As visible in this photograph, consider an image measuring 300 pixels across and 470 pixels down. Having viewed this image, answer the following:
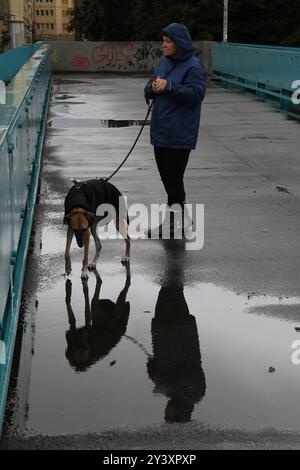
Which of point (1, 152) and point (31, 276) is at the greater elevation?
point (1, 152)

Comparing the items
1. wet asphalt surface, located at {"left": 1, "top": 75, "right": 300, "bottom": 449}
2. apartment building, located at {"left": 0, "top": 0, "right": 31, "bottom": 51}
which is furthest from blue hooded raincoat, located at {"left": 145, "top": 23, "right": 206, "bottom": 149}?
apartment building, located at {"left": 0, "top": 0, "right": 31, "bottom": 51}

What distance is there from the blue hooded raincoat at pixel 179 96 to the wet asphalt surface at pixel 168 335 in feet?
3.10

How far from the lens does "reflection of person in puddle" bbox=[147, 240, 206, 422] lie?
4.48m

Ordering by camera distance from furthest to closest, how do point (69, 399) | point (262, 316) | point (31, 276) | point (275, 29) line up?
point (275, 29) < point (31, 276) < point (262, 316) < point (69, 399)

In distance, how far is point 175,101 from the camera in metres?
7.81

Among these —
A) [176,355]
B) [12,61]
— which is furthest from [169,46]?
[12,61]

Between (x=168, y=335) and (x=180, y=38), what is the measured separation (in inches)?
124

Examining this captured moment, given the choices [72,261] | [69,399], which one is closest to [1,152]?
[69,399]

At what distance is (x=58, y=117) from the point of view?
62.9 ft

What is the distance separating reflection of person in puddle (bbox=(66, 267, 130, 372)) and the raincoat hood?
237cm

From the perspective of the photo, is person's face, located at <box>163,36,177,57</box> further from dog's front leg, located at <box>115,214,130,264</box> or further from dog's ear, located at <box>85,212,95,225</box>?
dog's ear, located at <box>85,212,95,225</box>

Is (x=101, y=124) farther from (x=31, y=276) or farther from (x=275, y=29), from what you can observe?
(x=275, y=29)

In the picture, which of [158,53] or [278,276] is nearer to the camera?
[278,276]

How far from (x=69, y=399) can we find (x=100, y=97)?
20838 mm
